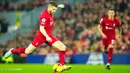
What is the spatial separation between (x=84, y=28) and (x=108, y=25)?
988cm

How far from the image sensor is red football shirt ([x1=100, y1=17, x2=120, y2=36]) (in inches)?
728

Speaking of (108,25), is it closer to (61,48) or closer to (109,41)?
(109,41)

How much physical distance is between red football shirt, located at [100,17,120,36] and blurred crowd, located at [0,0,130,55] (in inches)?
267

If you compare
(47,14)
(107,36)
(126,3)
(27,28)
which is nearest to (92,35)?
(126,3)

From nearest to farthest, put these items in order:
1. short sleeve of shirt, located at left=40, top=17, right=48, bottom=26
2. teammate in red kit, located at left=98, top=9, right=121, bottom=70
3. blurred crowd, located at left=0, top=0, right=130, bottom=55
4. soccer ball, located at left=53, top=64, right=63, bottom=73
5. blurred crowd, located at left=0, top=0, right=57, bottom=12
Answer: soccer ball, located at left=53, top=64, right=63, bottom=73 → short sleeve of shirt, located at left=40, top=17, right=48, bottom=26 → teammate in red kit, located at left=98, top=9, right=121, bottom=70 → blurred crowd, located at left=0, top=0, right=130, bottom=55 → blurred crowd, located at left=0, top=0, right=57, bottom=12

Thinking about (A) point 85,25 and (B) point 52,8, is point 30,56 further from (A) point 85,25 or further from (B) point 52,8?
(B) point 52,8

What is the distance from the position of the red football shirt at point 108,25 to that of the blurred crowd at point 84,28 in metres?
6.79

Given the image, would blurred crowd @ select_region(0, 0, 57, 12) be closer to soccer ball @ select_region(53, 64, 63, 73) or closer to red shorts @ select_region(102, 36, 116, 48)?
red shorts @ select_region(102, 36, 116, 48)

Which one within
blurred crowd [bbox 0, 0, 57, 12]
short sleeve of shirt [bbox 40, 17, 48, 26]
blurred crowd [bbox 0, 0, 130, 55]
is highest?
short sleeve of shirt [bbox 40, 17, 48, 26]

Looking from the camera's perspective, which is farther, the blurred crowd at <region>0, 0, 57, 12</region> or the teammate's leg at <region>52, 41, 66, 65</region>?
the blurred crowd at <region>0, 0, 57, 12</region>

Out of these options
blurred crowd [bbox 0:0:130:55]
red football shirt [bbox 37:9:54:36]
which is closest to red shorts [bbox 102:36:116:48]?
red football shirt [bbox 37:9:54:36]

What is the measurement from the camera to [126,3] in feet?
91.4

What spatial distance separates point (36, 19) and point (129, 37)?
9297 millimetres

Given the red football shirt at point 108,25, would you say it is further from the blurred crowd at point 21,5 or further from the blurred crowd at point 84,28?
the blurred crowd at point 21,5
